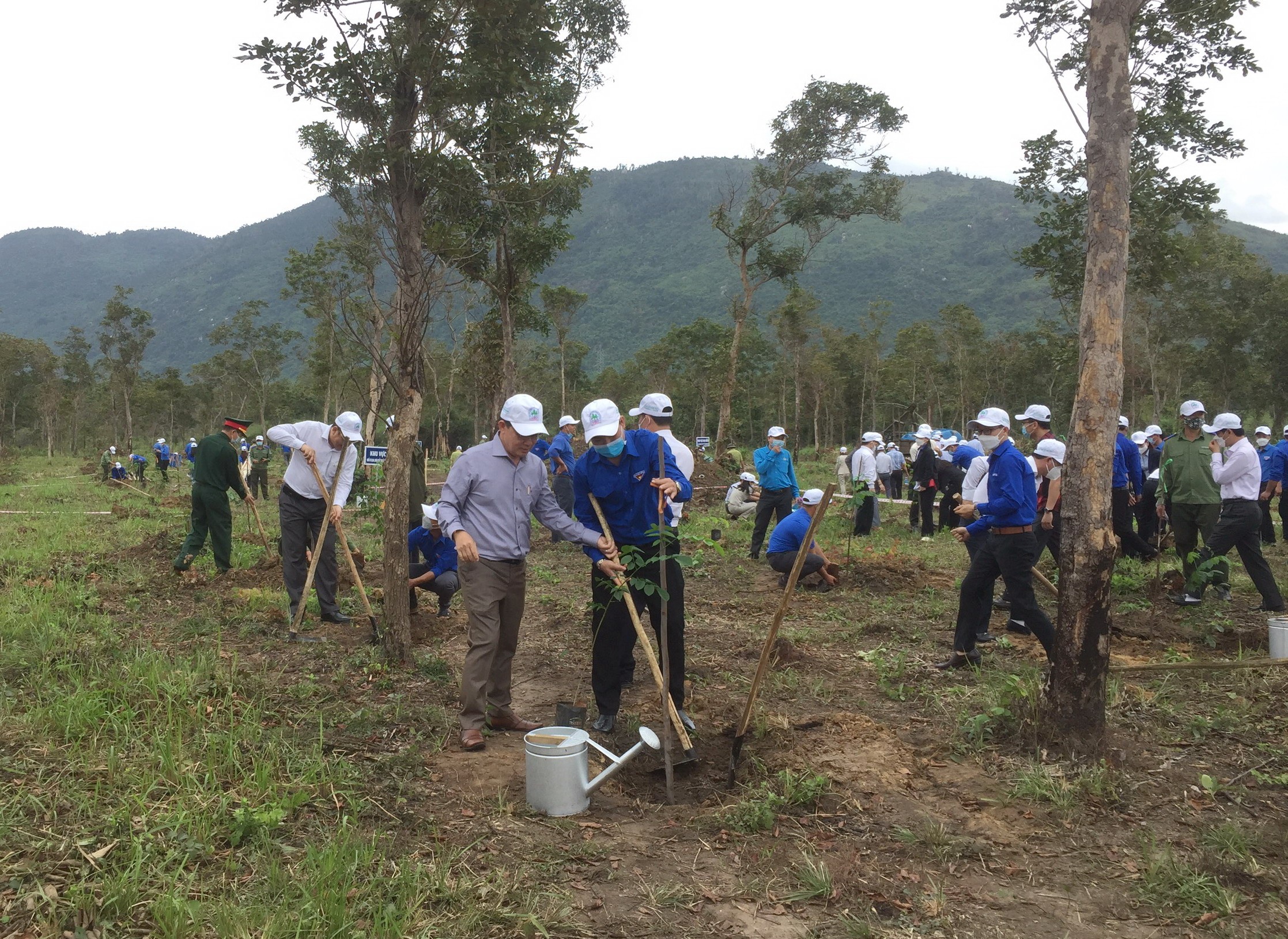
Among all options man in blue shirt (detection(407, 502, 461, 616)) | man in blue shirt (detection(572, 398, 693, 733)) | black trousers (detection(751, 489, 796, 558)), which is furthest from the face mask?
black trousers (detection(751, 489, 796, 558))

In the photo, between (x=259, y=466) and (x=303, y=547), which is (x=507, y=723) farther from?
(x=259, y=466)

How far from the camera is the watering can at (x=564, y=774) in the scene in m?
3.70

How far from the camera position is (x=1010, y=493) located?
18.5 ft

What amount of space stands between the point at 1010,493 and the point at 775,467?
4788 millimetres

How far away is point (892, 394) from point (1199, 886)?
44043 millimetres

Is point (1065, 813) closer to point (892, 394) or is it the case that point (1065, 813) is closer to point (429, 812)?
point (429, 812)

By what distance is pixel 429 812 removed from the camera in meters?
3.62

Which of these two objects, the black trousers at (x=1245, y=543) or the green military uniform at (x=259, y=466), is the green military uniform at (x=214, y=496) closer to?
the black trousers at (x=1245, y=543)

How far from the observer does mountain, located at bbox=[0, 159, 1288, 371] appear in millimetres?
111062

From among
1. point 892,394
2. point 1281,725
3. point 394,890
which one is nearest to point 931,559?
point 1281,725

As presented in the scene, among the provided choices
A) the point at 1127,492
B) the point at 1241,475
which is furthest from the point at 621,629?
the point at 1127,492

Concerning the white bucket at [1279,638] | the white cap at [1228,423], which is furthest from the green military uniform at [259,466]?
the white bucket at [1279,638]

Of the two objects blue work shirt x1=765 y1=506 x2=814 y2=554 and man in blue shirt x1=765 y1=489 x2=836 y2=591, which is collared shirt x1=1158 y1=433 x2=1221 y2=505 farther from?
blue work shirt x1=765 y1=506 x2=814 y2=554

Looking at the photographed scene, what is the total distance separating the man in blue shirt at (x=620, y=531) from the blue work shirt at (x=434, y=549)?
2.79 meters
